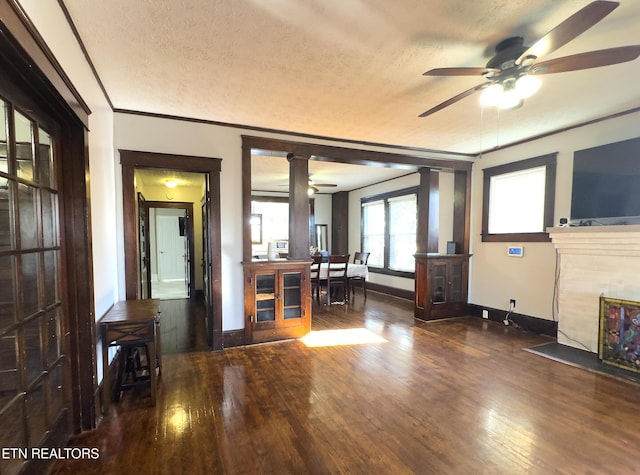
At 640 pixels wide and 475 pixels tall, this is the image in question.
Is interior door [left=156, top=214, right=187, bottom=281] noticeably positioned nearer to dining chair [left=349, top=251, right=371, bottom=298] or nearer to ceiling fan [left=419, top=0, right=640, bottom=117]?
dining chair [left=349, top=251, right=371, bottom=298]

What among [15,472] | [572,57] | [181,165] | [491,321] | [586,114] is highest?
[586,114]

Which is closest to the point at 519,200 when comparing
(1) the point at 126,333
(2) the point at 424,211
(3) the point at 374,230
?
(2) the point at 424,211

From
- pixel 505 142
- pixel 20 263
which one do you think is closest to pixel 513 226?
pixel 505 142

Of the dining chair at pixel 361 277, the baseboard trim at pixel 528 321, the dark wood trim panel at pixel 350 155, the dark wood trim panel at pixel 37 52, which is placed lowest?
the baseboard trim at pixel 528 321

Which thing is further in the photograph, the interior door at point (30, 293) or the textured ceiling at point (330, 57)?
the textured ceiling at point (330, 57)

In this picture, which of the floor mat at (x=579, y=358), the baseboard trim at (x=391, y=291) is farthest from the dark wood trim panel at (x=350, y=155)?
the floor mat at (x=579, y=358)

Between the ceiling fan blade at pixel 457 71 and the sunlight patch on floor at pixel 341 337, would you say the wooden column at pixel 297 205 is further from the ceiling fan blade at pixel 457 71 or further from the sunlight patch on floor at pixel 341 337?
the ceiling fan blade at pixel 457 71

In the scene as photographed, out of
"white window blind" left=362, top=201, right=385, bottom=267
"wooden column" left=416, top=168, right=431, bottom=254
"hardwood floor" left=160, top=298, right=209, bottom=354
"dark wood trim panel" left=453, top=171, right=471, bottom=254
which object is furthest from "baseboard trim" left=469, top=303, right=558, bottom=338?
"hardwood floor" left=160, top=298, right=209, bottom=354

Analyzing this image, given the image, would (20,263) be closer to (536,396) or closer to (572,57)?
(572,57)

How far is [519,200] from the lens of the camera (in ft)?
14.2

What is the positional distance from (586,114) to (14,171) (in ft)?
15.7

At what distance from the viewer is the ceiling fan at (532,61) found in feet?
4.81

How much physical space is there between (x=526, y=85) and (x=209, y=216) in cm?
311

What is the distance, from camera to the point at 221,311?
346 cm
